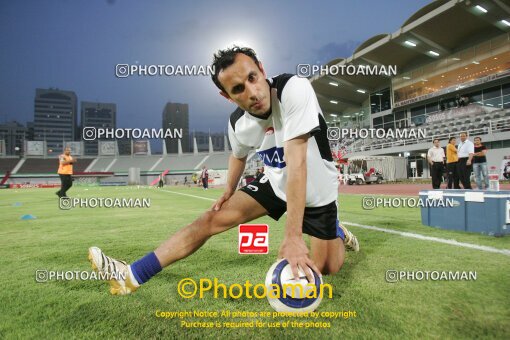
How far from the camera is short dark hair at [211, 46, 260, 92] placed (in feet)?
6.71

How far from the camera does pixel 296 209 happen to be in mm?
1833

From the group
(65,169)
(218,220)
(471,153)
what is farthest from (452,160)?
(65,169)

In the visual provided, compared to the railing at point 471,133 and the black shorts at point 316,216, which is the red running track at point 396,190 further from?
the black shorts at point 316,216

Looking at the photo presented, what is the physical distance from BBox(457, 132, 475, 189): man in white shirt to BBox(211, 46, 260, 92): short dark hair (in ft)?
33.6

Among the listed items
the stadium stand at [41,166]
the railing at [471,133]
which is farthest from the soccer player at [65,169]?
the stadium stand at [41,166]

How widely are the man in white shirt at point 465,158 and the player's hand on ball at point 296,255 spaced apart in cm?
1039

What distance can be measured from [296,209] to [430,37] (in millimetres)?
30059

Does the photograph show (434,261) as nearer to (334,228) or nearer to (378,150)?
(334,228)

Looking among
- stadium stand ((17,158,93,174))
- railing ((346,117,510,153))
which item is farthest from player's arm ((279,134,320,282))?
stadium stand ((17,158,93,174))

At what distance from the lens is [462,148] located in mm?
10266

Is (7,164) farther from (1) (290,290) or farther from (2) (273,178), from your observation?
(1) (290,290)

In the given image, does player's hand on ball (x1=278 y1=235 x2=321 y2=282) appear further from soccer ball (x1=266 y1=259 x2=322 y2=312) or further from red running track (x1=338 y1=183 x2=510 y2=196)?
red running track (x1=338 y1=183 x2=510 y2=196)

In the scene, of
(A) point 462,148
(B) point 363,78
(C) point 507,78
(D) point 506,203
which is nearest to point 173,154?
(B) point 363,78

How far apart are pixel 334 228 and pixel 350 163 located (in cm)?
2633
